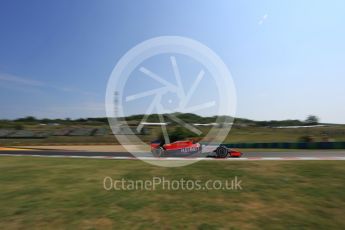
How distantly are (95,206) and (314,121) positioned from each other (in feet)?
379

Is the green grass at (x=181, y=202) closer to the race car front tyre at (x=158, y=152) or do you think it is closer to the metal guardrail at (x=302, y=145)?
the race car front tyre at (x=158, y=152)

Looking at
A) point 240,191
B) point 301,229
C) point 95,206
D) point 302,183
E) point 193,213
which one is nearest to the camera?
point 301,229

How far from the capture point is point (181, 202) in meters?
8.74

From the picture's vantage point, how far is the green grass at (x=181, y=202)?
7.29 metres

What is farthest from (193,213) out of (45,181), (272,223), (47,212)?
(45,181)

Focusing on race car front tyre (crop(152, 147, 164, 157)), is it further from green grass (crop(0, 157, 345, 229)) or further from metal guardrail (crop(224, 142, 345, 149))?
metal guardrail (crop(224, 142, 345, 149))

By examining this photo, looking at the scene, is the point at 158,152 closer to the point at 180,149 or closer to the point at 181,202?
the point at 180,149

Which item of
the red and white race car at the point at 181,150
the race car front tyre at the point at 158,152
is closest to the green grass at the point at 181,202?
the red and white race car at the point at 181,150

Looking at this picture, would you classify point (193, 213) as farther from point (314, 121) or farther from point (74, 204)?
point (314, 121)

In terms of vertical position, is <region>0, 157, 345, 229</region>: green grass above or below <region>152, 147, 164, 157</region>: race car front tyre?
below

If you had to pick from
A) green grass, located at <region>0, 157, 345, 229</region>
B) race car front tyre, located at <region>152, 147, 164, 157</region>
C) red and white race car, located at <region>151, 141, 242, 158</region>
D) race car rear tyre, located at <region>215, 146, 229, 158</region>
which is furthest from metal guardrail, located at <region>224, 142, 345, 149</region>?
race car front tyre, located at <region>152, 147, 164, 157</region>

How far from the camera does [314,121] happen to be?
111 meters

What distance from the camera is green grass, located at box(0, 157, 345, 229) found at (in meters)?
7.29

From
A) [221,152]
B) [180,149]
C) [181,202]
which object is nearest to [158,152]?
[180,149]
